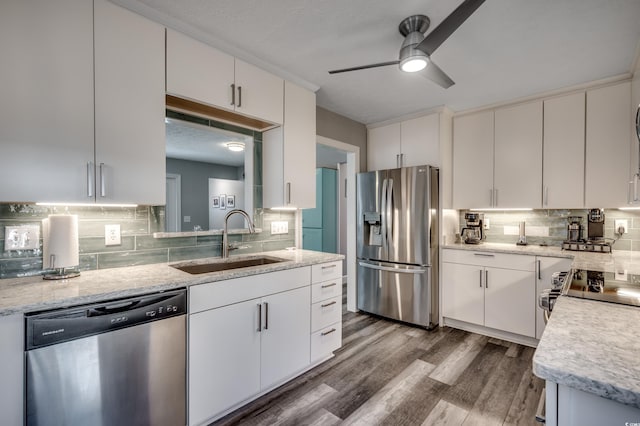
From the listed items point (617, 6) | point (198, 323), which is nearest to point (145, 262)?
point (198, 323)

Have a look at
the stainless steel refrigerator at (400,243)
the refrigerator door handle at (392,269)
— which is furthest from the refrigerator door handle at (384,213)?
the refrigerator door handle at (392,269)

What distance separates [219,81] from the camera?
1959 millimetres

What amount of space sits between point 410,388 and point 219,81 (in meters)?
2.49

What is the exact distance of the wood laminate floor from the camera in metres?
1.75

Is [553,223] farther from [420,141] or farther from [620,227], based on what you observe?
[420,141]

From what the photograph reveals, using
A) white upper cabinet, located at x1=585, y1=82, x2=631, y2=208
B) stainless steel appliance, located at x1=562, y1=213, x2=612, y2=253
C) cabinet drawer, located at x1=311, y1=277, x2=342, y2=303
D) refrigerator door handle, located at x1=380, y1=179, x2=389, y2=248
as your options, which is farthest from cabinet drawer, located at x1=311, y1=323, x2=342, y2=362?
white upper cabinet, located at x1=585, y1=82, x2=631, y2=208

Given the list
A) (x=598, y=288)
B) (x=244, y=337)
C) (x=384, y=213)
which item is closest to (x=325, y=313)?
(x=244, y=337)

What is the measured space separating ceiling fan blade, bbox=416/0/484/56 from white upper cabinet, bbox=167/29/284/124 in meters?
1.14

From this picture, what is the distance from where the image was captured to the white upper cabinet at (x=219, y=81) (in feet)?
5.82

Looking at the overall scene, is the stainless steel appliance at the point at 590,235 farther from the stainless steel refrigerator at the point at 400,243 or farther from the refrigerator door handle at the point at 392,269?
the refrigerator door handle at the point at 392,269

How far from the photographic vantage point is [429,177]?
2.99 metres

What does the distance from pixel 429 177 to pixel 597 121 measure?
143 centimetres

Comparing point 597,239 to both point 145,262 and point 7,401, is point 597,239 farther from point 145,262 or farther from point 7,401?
point 7,401

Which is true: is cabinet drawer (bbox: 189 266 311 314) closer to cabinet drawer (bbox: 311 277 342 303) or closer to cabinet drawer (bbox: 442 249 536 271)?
cabinet drawer (bbox: 311 277 342 303)
